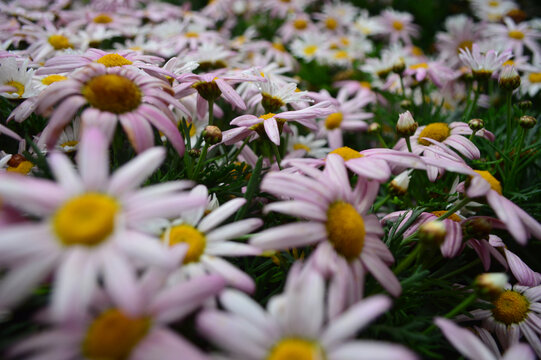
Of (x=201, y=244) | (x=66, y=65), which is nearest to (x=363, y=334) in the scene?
(x=201, y=244)

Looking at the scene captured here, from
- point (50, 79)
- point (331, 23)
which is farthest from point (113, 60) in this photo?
point (331, 23)

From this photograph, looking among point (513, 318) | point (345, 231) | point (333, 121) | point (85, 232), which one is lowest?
point (513, 318)

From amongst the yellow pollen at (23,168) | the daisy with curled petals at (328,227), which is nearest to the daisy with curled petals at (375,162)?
the daisy with curled petals at (328,227)

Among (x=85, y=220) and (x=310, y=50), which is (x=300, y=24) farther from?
(x=85, y=220)

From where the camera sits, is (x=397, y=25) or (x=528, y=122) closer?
(x=528, y=122)

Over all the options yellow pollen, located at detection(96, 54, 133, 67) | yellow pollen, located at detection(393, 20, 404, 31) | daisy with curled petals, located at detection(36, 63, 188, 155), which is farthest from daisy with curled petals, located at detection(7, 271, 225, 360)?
yellow pollen, located at detection(393, 20, 404, 31)

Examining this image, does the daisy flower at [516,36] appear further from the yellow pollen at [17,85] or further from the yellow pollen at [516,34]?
the yellow pollen at [17,85]

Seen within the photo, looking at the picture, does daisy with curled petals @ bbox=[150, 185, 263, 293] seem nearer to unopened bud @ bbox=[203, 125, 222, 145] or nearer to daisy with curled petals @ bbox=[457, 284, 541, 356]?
unopened bud @ bbox=[203, 125, 222, 145]
